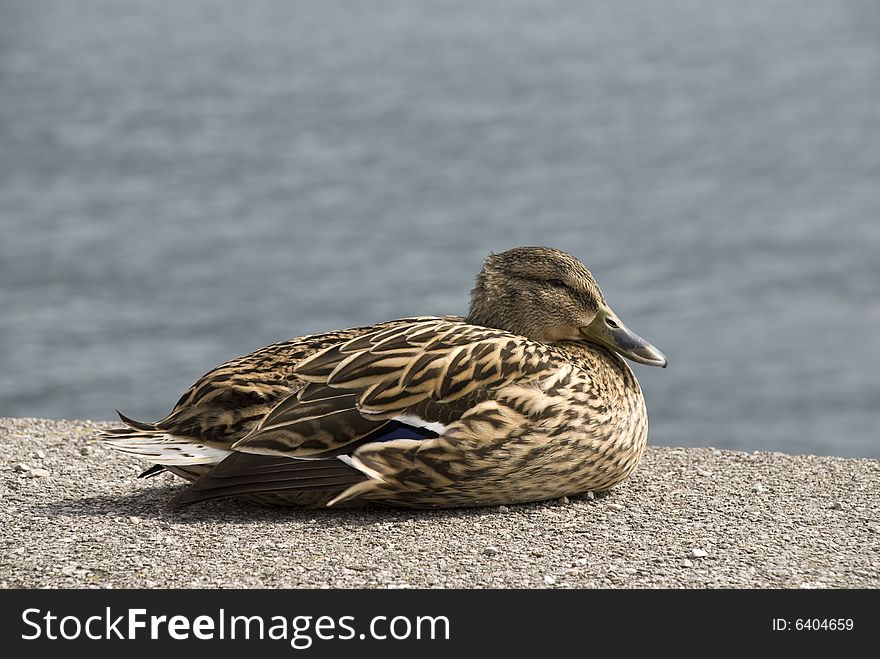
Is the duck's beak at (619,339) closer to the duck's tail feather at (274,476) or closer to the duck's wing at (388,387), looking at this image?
the duck's wing at (388,387)

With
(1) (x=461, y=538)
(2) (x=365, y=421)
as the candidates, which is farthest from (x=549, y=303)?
(1) (x=461, y=538)

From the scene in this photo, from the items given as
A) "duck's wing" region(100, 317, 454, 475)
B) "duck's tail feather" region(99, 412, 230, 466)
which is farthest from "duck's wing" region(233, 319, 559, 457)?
"duck's tail feather" region(99, 412, 230, 466)

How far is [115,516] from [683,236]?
51.9ft

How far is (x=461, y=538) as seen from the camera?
632cm

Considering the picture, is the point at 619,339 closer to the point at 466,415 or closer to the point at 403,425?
the point at 466,415

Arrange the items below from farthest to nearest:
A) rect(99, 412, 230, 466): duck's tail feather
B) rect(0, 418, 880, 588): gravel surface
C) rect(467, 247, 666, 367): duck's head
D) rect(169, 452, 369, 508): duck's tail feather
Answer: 1. rect(467, 247, 666, 367): duck's head
2. rect(99, 412, 230, 466): duck's tail feather
3. rect(169, 452, 369, 508): duck's tail feather
4. rect(0, 418, 880, 588): gravel surface

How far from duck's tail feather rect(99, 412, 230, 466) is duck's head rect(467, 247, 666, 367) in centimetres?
157

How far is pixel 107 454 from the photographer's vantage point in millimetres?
8234

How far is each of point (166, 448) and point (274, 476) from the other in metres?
0.59

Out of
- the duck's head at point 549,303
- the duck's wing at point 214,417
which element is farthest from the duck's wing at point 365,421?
the duck's head at point 549,303

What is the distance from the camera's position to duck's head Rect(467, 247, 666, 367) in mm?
7176

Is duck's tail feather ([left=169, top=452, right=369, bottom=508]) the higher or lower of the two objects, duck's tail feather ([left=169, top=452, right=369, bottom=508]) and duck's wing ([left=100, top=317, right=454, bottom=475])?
the lower

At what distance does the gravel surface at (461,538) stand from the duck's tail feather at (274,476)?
18cm

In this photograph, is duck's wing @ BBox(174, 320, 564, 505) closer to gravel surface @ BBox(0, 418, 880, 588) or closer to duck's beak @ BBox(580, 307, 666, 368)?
gravel surface @ BBox(0, 418, 880, 588)
